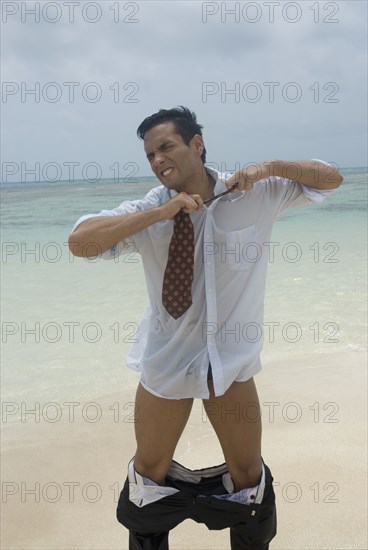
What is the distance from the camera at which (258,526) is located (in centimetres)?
225

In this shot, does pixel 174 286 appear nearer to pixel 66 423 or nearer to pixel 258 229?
pixel 258 229

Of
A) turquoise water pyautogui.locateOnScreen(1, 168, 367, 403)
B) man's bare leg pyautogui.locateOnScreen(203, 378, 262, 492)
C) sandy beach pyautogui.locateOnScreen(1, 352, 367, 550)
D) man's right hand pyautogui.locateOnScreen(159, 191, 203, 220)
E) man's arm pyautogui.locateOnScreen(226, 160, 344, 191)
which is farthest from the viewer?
turquoise water pyautogui.locateOnScreen(1, 168, 367, 403)

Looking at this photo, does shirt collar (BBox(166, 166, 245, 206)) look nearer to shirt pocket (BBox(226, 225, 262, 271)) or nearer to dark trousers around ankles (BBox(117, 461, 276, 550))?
shirt pocket (BBox(226, 225, 262, 271))

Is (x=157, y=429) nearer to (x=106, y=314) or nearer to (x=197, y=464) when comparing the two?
(x=197, y=464)

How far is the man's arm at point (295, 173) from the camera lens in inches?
81.7

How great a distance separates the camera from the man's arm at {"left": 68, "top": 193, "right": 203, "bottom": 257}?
6.41 ft

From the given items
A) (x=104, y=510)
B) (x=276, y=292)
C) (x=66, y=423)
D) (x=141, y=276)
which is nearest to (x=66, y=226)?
(x=141, y=276)

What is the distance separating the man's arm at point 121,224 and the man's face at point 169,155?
182 mm

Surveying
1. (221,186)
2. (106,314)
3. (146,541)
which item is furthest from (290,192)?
(106,314)

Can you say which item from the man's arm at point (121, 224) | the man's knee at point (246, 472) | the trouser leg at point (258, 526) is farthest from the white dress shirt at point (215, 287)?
the trouser leg at point (258, 526)

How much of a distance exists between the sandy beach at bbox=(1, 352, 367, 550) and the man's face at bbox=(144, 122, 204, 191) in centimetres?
161

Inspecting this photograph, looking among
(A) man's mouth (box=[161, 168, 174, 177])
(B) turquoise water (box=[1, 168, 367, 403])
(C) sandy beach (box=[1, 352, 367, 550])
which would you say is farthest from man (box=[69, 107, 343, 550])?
(B) turquoise water (box=[1, 168, 367, 403])

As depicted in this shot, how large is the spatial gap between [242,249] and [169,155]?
0.40 m

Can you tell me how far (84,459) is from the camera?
3.44m
